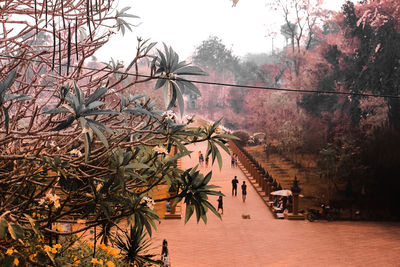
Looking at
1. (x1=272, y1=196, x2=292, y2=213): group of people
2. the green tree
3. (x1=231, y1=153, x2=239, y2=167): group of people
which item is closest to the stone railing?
(x1=272, y1=196, x2=292, y2=213): group of people

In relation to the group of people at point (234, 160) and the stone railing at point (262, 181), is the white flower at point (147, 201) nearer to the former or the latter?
the stone railing at point (262, 181)

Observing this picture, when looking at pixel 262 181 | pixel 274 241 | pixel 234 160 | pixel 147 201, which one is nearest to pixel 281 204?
pixel 274 241

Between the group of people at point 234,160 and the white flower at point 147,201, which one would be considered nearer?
the white flower at point 147,201

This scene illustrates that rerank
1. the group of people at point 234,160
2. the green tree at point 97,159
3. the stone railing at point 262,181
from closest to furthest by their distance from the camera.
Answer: the green tree at point 97,159 → the stone railing at point 262,181 → the group of people at point 234,160

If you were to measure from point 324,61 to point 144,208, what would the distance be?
2972cm

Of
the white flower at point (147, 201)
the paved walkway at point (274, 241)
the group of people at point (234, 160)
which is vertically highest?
the white flower at point (147, 201)

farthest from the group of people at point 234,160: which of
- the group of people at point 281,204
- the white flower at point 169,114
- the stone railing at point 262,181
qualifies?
the white flower at point 169,114

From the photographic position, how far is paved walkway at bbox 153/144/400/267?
14219 mm

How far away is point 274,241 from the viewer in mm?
16359

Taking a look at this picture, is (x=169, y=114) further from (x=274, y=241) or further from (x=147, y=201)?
(x=274, y=241)

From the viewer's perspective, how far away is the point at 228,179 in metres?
29.1

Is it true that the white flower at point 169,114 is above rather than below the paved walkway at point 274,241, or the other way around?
above

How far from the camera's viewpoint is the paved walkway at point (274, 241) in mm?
14219

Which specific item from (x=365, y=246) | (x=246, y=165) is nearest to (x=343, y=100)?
(x=246, y=165)
